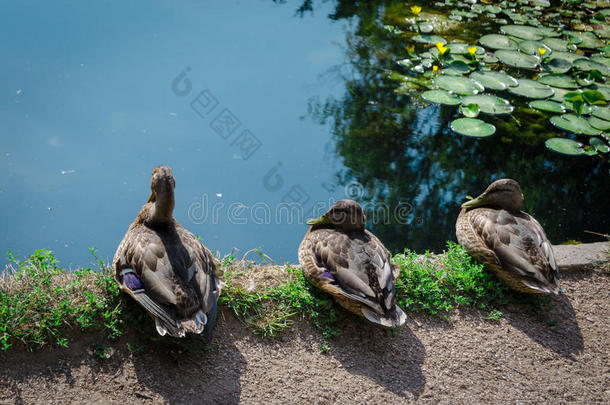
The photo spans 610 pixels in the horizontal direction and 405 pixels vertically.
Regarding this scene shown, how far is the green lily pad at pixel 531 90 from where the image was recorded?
7598 millimetres

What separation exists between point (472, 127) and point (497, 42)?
2.58 metres

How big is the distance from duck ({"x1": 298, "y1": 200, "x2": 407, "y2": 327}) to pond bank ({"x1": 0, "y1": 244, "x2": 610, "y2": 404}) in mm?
335

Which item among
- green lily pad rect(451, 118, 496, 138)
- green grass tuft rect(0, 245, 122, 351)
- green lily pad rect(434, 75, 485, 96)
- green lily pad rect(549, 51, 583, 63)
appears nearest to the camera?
green grass tuft rect(0, 245, 122, 351)

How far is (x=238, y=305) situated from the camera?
4.07m

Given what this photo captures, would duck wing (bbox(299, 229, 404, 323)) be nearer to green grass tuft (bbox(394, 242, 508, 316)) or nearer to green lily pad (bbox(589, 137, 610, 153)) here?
green grass tuft (bbox(394, 242, 508, 316))

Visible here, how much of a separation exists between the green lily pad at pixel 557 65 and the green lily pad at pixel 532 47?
7.9 inches

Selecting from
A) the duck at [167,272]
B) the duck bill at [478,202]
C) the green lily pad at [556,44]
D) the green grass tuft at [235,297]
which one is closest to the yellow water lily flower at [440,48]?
the green lily pad at [556,44]

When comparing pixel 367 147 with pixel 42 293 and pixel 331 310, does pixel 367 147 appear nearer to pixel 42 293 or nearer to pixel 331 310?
pixel 331 310

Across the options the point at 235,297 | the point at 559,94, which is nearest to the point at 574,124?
the point at 559,94

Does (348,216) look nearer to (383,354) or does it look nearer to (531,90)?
(383,354)

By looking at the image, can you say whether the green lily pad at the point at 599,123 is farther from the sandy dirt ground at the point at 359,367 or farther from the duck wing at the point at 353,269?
the duck wing at the point at 353,269

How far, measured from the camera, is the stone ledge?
494cm

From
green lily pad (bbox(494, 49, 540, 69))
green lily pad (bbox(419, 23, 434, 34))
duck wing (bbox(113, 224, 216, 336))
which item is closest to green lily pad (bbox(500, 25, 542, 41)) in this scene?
green lily pad (bbox(494, 49, 540, 69))

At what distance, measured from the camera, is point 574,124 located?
7.07m
